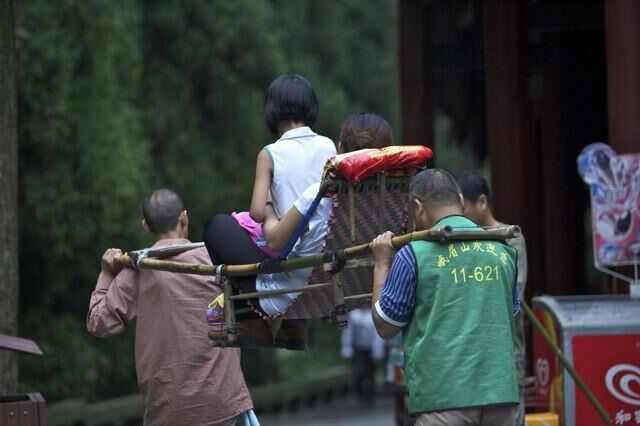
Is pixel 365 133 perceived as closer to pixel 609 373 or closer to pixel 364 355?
pixel 609 373

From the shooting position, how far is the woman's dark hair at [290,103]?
6.20 metres

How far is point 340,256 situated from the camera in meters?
5.63

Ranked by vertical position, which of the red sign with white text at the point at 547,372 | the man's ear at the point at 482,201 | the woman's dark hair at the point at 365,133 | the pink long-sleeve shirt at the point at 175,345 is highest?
the woman's dark hair at the point at 365,133

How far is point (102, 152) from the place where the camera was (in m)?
14.7

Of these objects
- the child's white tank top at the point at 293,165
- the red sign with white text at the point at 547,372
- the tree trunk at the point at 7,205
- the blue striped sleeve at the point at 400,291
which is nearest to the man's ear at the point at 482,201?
the red sign with white text at the point at 547,372

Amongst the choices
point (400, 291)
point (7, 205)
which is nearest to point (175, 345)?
point (400, 291)

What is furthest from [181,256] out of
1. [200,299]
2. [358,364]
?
[358,364]

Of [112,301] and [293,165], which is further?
[112,301]

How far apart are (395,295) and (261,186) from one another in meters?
1.06

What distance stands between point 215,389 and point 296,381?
51.9 feet

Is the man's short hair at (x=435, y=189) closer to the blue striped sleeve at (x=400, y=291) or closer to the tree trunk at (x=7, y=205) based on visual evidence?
the blue striped sleeve at (x=400, y=291)

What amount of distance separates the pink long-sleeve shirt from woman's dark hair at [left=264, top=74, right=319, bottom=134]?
99 centimetres

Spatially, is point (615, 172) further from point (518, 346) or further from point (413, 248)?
point (413, 248)

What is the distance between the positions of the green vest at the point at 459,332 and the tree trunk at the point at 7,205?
12.3 feet
